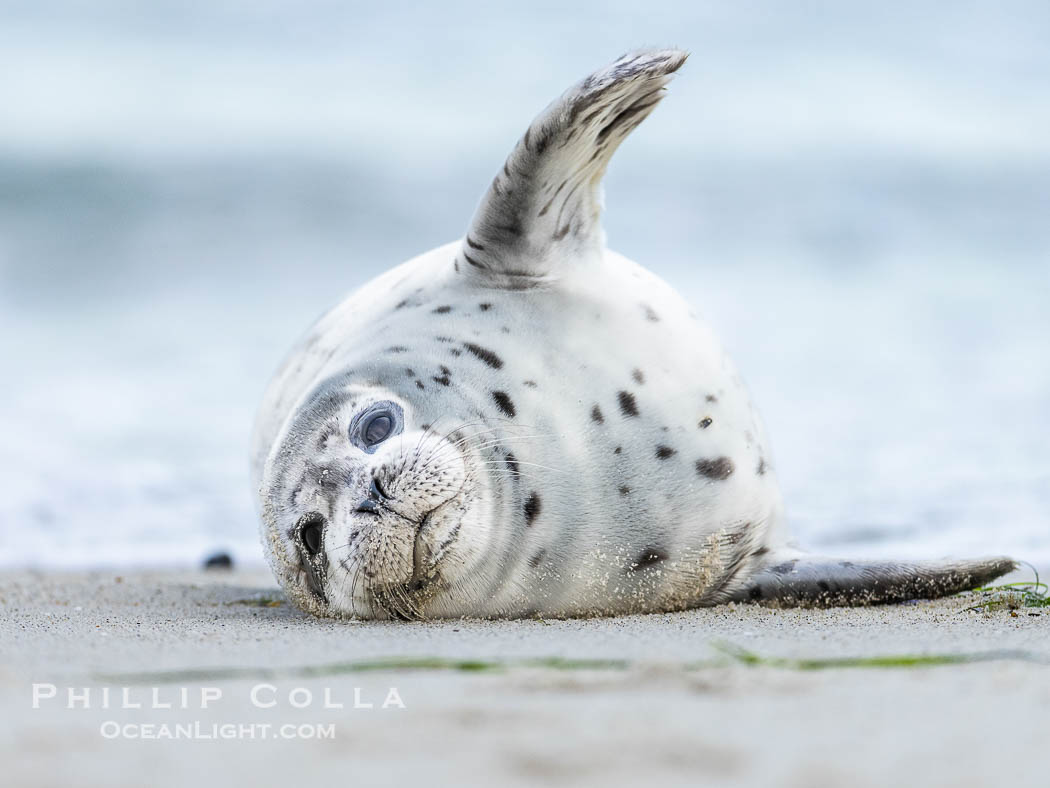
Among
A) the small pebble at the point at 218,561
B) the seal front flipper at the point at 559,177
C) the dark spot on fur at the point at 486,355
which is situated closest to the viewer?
the dark spot on fur at the point at 486,355

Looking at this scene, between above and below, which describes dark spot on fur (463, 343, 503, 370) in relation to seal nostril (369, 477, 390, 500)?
Answer: above

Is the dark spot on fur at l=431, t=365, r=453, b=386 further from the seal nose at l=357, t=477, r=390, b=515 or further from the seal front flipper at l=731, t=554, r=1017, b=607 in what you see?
the seal front flipper at l=731, t=554, r=1017, b=607

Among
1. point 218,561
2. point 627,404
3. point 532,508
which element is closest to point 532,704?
point 532,508

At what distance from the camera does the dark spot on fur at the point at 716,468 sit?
3615 mm

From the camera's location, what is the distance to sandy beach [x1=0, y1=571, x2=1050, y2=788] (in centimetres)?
161

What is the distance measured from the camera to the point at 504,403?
3.43m

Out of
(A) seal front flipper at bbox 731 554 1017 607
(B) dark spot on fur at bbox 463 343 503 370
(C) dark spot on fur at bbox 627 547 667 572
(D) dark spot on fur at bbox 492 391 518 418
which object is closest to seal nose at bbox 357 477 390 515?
(D) dark spot on fur at bbox 492 391 518 418

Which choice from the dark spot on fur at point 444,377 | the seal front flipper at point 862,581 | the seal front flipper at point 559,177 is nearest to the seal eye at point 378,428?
the dark spot on fur at point 444,377

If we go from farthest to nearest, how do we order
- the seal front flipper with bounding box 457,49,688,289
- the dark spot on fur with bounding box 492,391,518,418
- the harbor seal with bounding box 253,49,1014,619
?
the seal front flipper with bounding box 457,49,688,289
the dark spot on fur with bounding box 492,391,518,418
the harbor seal with bounding box 253,49,1014,619

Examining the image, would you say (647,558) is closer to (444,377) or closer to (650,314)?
(444,377)

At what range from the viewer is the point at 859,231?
16.3 m

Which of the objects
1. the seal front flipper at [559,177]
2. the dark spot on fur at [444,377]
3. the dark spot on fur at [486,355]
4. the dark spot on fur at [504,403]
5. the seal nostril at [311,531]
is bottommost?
the seal nostril at [311,531]

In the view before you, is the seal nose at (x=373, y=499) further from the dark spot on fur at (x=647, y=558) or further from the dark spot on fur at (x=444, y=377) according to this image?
the dark spot on fur at (x=647, y=558)

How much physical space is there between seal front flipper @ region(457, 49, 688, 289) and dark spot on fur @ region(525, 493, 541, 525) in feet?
2.90
